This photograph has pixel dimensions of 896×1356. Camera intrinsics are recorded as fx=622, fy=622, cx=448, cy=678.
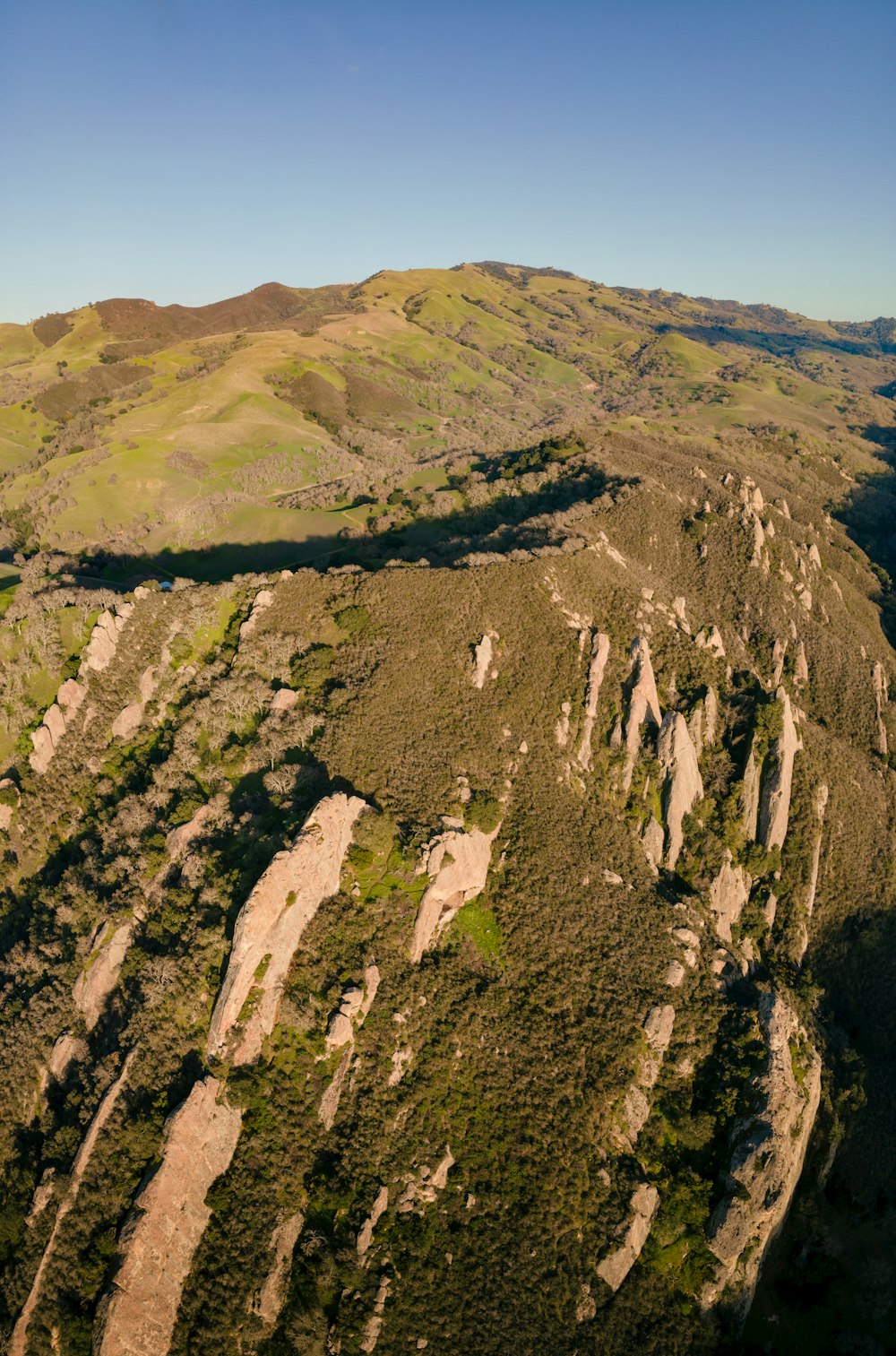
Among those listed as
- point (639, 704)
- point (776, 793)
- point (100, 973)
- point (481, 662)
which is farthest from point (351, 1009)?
point (776, 793)

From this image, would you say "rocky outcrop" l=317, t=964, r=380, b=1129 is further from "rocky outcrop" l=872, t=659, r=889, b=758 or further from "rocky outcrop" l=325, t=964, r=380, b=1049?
"rocky outcrop" l=872, t=659, r=889, b=758

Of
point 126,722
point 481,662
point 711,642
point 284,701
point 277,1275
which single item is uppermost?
point 481,662

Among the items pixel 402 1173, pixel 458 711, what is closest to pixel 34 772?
pixel 458 711

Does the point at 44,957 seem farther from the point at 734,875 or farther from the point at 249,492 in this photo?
the point at 249,492

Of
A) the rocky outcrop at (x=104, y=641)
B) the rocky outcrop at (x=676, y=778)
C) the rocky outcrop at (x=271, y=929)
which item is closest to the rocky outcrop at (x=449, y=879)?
the rocky outcrop at (x=271, y=929)

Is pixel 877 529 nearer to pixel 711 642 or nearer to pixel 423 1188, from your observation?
pixel 711 642

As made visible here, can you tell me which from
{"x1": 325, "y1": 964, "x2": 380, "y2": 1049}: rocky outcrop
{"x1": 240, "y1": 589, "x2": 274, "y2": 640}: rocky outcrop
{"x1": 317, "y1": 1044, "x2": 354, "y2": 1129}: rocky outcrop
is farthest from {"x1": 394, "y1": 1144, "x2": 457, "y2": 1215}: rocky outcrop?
{"x1": 240, "y1": 589, "x2": 274, "y2": 640}: rocky outcrop
